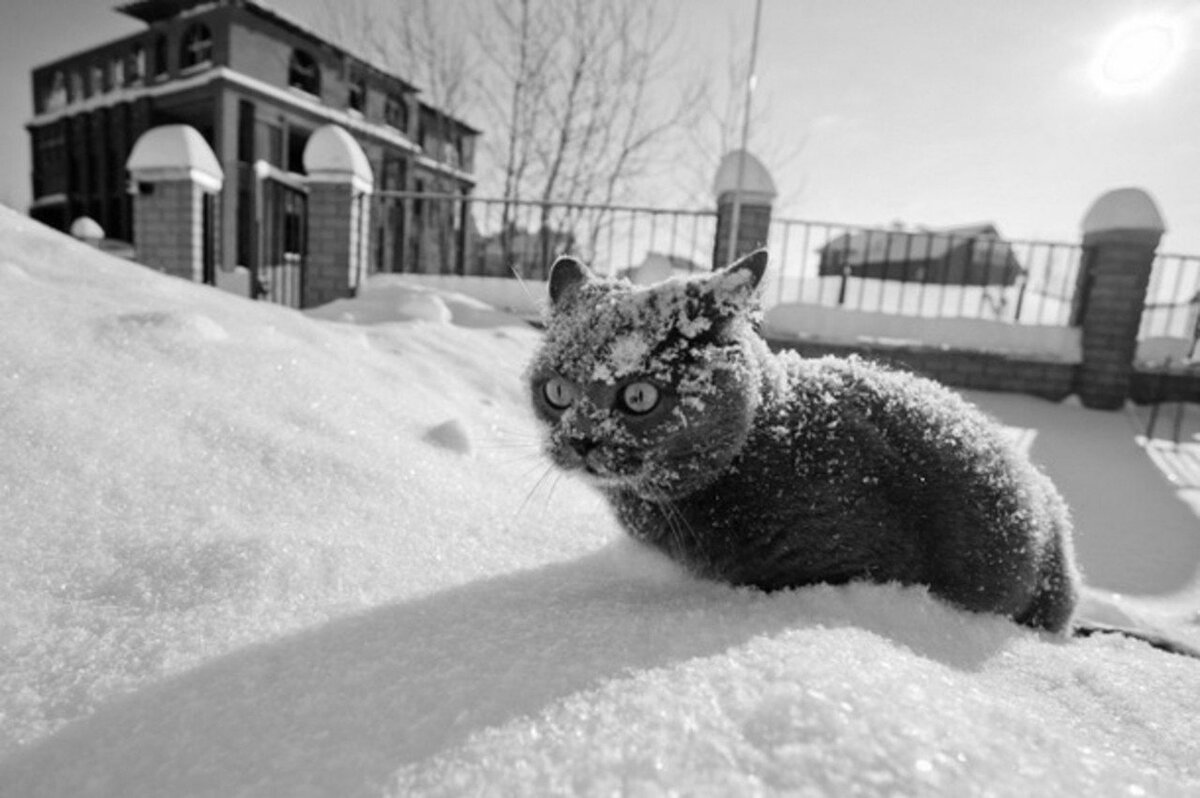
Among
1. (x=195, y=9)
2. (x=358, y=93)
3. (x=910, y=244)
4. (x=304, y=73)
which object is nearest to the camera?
(x=910, y=244)

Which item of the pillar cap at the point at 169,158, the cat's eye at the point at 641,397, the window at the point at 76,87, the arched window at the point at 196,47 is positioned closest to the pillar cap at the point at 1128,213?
Result: the cat's eye at the point at 641,397

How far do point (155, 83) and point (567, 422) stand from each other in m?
24.5

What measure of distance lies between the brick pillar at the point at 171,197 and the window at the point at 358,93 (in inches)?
663

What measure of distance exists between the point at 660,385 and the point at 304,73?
23.1 m

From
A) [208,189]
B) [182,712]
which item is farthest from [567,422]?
[208,189]

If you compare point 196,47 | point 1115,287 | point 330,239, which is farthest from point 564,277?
point 196,47

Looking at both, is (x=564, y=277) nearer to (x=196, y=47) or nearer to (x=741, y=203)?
(x=741, y=203)

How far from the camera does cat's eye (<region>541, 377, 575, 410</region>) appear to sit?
4.54ft

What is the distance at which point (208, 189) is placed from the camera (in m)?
6.81

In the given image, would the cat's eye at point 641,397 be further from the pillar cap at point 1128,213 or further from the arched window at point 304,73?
the arched window at point 304,73

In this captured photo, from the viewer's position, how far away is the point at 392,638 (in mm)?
1074

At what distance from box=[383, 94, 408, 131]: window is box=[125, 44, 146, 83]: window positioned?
7.71 meters

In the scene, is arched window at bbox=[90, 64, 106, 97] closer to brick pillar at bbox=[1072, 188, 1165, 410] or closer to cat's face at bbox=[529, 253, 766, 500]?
cat's face at bbox=[529, 253, 766, 500]

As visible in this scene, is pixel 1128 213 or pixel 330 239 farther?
pixel 330 239
